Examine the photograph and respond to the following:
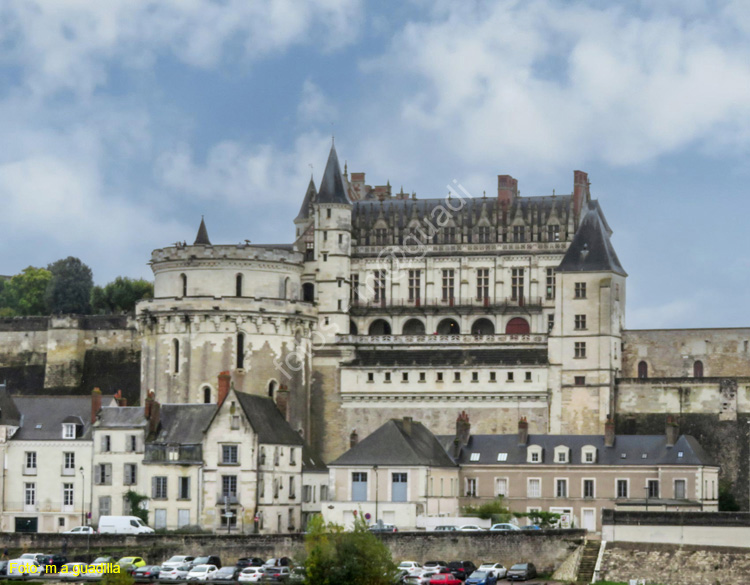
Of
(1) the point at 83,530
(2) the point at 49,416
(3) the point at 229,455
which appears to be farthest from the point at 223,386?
(1) the point at 83,530

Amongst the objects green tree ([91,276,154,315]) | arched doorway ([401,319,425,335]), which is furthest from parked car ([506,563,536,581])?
green tree ([91,276,154,315])

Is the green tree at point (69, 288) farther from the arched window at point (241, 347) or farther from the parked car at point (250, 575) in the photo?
the parked car at point (250, 575)

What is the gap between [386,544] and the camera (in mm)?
62031

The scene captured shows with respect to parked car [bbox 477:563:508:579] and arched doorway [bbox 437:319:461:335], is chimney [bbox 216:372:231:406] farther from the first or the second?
arched doorway [bbox 437:319:461:335]

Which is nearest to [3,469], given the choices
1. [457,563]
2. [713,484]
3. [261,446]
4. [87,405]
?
[87,405]

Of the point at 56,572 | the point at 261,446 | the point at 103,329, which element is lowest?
the point at 56,572

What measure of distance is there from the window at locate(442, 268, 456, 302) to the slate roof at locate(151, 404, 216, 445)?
20870 millimetres

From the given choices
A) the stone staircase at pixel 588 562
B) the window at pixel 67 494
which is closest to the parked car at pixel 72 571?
the window at pixel 67 494

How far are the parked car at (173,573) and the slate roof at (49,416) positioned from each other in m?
14.2

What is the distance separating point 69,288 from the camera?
116688 mm

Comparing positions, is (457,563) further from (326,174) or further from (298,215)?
(298,215)

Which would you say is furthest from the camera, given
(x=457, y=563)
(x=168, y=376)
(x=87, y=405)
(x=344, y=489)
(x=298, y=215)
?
(x=298, y=215)

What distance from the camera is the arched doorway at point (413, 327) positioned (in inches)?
3595

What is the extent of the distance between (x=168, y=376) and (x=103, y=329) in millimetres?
14560
